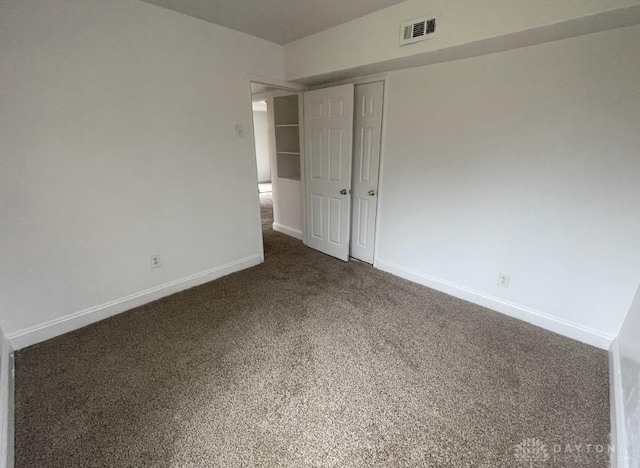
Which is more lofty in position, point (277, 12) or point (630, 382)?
point (277, 12)

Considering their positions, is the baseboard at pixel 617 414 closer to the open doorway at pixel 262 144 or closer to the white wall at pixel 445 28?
the white wall at pixel 445 28

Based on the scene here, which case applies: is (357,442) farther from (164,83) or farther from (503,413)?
(164,83)

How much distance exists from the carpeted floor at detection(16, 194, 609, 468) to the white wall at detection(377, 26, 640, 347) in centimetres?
34

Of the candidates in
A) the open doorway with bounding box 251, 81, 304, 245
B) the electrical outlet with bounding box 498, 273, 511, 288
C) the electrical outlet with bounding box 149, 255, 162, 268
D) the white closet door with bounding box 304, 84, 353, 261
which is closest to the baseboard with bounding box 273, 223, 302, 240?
the open doorway with bounding box 251, 81, 304, 245

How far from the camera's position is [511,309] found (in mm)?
2393

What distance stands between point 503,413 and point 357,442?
0.83 meters

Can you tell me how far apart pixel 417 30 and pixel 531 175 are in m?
1.36

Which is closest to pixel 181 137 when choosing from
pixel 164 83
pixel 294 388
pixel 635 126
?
pixel 164 83

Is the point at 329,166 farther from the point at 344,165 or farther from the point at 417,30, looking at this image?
the point at 417,30

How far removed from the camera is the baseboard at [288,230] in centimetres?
428

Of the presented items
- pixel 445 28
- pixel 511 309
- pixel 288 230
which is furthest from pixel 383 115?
pixel 288 230

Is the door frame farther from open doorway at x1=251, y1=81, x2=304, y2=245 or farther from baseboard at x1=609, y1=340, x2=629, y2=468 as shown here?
baseboard at x1=609, y1=340, x2=629, y2=468

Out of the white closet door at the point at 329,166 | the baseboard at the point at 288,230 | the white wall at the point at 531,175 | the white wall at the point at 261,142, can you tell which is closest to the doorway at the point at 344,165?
the white closet door at the point at 329,166

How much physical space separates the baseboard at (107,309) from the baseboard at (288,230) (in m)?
1.22
